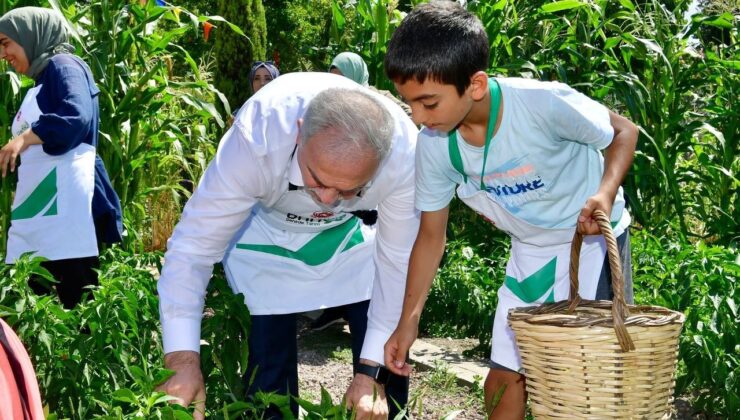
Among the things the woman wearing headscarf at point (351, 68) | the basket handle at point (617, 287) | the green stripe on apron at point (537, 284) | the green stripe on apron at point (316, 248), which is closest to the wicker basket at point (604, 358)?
the basket handle at point (617, 287)

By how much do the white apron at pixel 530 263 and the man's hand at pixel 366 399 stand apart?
1.61ft

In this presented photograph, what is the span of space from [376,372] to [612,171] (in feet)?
2.65

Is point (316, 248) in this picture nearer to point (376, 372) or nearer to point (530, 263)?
point (376, 372)

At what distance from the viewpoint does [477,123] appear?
100 inches

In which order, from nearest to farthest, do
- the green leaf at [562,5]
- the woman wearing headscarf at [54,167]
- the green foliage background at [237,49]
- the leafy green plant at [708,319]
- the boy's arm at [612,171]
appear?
the boy's arm at [612,171]
the leafy green plant at [708,319]
the woman wearing headscarf at [54,167]
the green leaf at [562,5]
the green foliage background at [237,49]

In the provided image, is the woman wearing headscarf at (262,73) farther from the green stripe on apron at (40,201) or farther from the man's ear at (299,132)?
the man's ear at (299,132)

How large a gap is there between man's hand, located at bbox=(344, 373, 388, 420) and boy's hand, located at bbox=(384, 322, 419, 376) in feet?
0.23

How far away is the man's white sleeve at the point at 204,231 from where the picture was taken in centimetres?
231

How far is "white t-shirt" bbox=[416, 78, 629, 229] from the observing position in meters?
2.49

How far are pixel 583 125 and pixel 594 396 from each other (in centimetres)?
71

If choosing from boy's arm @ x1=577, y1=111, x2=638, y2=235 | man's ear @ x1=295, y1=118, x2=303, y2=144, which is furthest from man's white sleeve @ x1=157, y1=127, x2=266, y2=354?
boy's arm @ x1=577, y1=111, x2=638, y2=235

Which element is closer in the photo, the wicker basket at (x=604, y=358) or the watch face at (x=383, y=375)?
the wicker basket at (x=604, y=358)

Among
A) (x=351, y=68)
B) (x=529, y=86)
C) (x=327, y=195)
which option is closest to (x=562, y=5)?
(x=351, y=68)

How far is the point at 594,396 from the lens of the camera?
212 centimetres
